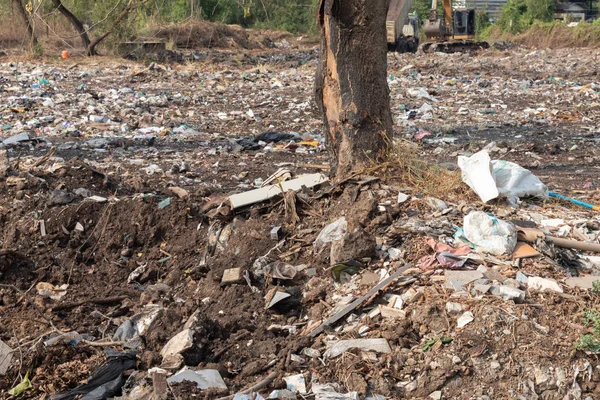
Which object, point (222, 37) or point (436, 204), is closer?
point (436, 204)

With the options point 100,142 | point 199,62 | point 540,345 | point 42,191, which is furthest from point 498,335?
point 199,62

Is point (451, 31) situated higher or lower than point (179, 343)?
higher

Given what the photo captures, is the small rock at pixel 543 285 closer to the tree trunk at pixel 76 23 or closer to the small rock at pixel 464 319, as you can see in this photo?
the small rock at pixel 464 319

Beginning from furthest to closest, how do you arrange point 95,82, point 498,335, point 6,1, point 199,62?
point 6,1 → point 199,62 → point 95,82 → point 498,335

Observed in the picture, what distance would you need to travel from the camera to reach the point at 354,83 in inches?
163

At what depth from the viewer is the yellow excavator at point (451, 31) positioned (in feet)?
73.4

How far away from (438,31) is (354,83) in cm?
1945

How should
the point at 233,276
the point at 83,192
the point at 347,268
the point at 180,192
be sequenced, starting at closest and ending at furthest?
1. the point at 347,268
2. the point at 233,276
3. the point at 83,192
4. the point at 180,192

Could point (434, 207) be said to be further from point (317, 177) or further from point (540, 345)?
point (540, 345)

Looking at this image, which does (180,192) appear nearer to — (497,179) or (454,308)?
(497,179)

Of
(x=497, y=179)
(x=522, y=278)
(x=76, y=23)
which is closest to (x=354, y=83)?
(x=497, y=179)

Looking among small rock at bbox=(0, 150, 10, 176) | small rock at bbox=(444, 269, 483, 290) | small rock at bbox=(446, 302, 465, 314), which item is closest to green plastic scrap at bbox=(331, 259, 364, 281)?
small rock at bbox=(444, 269, 483, 290)

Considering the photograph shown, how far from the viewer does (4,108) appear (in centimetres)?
887

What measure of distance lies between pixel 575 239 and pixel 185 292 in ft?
7.03
